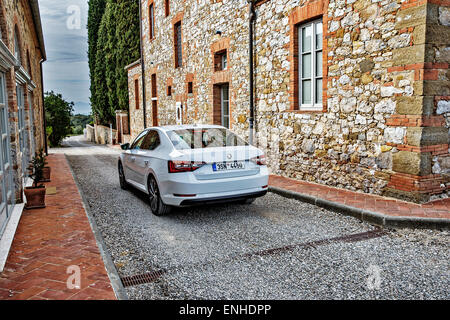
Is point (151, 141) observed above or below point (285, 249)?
above

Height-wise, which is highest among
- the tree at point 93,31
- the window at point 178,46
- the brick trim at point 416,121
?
the tree at point 93,31

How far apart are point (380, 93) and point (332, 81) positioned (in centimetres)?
117

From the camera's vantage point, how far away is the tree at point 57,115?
2800 centimetres

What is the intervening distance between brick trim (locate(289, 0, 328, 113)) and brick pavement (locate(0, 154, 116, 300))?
4951 mm

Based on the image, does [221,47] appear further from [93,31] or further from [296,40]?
[93,31]

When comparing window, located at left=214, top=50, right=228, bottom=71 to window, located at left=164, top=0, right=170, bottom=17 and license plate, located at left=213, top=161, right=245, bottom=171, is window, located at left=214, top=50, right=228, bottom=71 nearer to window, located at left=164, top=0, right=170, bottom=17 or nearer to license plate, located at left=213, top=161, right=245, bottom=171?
window, located at left=164, top=0, right=170, bottom=17

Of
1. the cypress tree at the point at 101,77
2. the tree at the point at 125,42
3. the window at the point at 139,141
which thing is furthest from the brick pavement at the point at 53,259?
the cypress tree at the point at 101,77

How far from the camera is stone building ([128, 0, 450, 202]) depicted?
5824mm

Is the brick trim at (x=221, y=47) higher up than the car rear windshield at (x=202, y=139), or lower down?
higher up

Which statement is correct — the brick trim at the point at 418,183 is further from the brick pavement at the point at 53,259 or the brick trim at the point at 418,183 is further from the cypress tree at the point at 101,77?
the cypress tree at the point at 101,77

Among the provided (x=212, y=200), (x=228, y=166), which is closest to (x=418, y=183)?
(x=228, y=166)

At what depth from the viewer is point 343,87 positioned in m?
7.05

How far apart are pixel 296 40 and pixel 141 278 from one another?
637 cm

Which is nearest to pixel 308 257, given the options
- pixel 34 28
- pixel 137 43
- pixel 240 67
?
pixel 240 67
